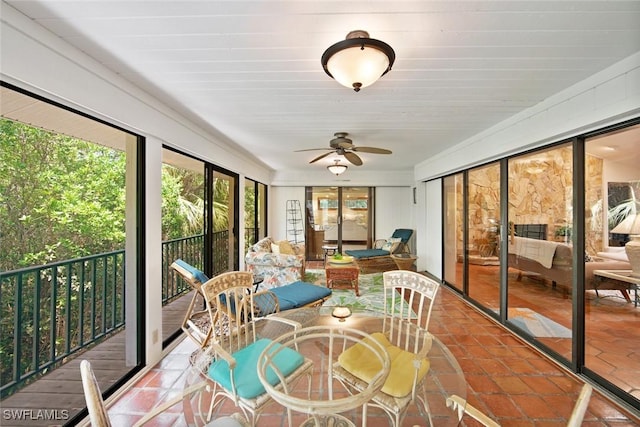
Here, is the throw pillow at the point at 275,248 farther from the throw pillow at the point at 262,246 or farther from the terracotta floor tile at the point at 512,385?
the terracotta floor tile at the point at 512,385

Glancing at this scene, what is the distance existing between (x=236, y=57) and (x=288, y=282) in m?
2.94

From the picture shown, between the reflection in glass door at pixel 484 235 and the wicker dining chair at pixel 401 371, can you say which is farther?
the reflection in glass door at pixel 484 235

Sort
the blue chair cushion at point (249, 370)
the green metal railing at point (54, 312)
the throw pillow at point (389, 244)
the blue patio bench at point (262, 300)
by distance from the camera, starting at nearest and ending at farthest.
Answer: the blue chair cushion at point (249, 370)
the green metal railing at point (54, 312)
the blue patio bench at point (262, 300)
the throw pillow at point (389, 244)

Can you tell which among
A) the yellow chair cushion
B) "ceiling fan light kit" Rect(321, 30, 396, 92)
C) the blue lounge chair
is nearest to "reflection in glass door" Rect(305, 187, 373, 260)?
the blue lounge chair

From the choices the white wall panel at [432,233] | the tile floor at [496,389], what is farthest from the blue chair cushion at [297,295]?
the white wall panel at [432,233]

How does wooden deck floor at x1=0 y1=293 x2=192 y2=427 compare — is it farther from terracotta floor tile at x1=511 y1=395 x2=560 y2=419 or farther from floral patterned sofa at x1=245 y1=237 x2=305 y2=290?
terracotta floor tile at x1=511 y1=395 x2=560 y2=419

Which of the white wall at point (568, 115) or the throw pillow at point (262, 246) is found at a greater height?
the white wall at point (568, 115)

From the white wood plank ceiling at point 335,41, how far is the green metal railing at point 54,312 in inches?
70.4

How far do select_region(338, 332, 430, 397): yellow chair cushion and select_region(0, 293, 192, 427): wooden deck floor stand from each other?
6.29 feet

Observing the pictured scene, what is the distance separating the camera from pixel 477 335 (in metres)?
2.82

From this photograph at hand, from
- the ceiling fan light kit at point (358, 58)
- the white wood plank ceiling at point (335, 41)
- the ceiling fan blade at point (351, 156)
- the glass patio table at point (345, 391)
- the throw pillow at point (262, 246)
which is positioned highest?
the white wood plank ceiling at point (335, 41)

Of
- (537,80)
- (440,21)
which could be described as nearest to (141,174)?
(440,21)

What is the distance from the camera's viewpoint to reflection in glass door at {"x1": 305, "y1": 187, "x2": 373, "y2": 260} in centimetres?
690

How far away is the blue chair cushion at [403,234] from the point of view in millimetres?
6096
